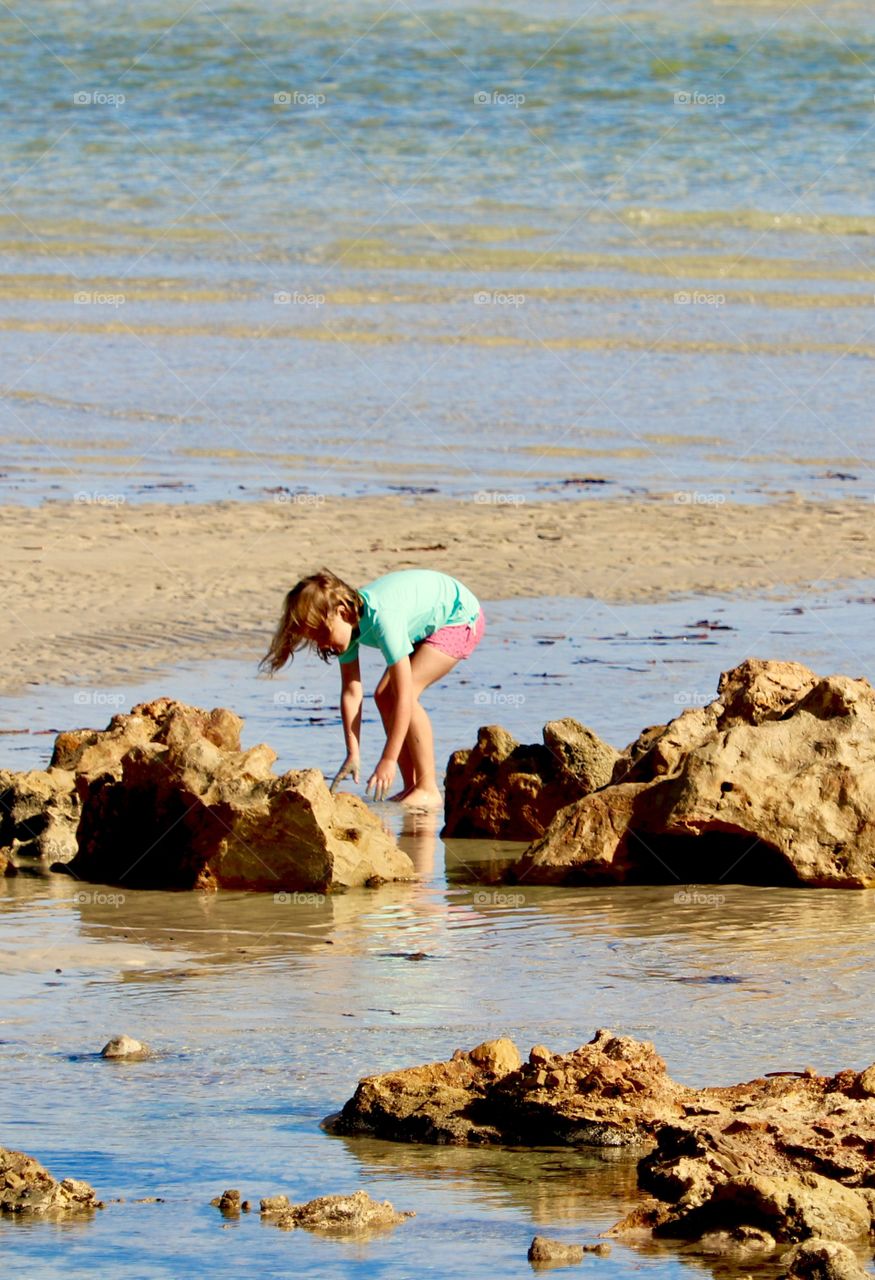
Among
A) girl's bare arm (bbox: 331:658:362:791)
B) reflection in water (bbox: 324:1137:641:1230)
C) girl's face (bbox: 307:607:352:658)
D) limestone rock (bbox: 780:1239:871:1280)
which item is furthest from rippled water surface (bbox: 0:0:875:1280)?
girl's face (bbox: 307:607:352:658)

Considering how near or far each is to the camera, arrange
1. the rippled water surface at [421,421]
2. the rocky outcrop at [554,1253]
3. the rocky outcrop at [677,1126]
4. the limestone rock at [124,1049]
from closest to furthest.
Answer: the rocky outcrop at [554,1253] < the rocky outcrop at [677,1126] < the rippled water surface at [421,421] < the limestone rock at [124,1049]

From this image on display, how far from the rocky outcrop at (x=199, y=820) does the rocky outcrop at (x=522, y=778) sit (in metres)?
0.78

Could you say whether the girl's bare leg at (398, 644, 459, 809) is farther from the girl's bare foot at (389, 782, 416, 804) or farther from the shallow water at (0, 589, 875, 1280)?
the shallow water at (0, 589, 875, 1280)

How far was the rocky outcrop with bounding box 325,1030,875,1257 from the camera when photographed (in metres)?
4.05

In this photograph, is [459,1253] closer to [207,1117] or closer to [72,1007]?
[207,1117]

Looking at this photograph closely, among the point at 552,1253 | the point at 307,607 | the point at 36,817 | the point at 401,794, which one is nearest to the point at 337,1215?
the point at 552,1253

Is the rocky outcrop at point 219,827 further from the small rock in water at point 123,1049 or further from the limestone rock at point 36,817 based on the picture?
the small rock in water at point 123,1049

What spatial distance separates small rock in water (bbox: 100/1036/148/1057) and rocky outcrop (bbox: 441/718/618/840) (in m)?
2.86

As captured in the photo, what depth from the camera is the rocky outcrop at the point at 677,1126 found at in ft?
13.3

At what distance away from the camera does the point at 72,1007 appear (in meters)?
5.60

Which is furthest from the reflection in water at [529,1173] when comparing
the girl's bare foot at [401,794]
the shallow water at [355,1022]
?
the girl's bare foot at [401,794]

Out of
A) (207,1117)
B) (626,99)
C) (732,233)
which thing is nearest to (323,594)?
(207,1117)

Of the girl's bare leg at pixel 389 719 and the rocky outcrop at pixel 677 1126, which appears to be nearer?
the rocky outcrop at pixel 677 1126

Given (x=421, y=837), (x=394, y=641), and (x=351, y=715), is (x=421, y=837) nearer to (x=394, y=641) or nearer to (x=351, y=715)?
(x=351, y=715)
